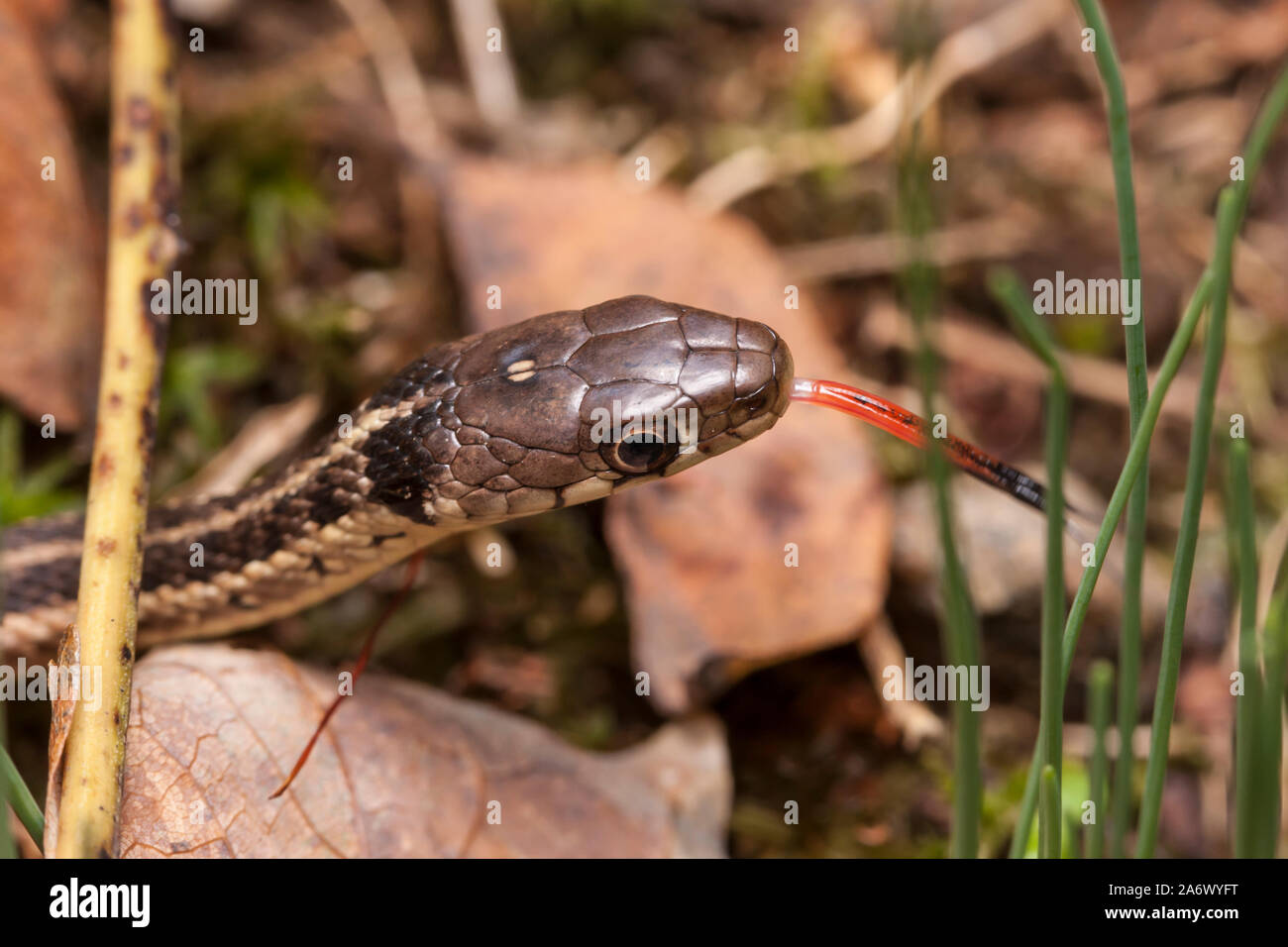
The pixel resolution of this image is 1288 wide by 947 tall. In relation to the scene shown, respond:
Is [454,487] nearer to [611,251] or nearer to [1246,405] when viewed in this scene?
[611,251]

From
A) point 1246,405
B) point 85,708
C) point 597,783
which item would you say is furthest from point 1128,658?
point 1246,405

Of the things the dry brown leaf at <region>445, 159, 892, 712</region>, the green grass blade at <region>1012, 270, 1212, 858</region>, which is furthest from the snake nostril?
the green grass blade at <region>1012, 270, 1212, 858</region>

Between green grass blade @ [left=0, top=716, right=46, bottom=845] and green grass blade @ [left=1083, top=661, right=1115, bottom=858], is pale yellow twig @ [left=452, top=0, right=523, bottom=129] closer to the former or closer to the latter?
green grass blade @ [left=0, top=716, right=46, bottom=845]

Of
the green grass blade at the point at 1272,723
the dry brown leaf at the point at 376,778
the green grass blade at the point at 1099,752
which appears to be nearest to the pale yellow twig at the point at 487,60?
the dry brown leaf at the point at 376,778

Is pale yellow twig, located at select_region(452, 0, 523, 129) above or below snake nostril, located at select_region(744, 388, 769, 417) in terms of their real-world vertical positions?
above

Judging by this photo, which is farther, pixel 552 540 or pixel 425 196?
pixel 425 196

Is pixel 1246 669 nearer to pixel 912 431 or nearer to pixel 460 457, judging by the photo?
pixel 912 431

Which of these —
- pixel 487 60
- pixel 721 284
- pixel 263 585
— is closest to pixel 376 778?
pixel 263 585
